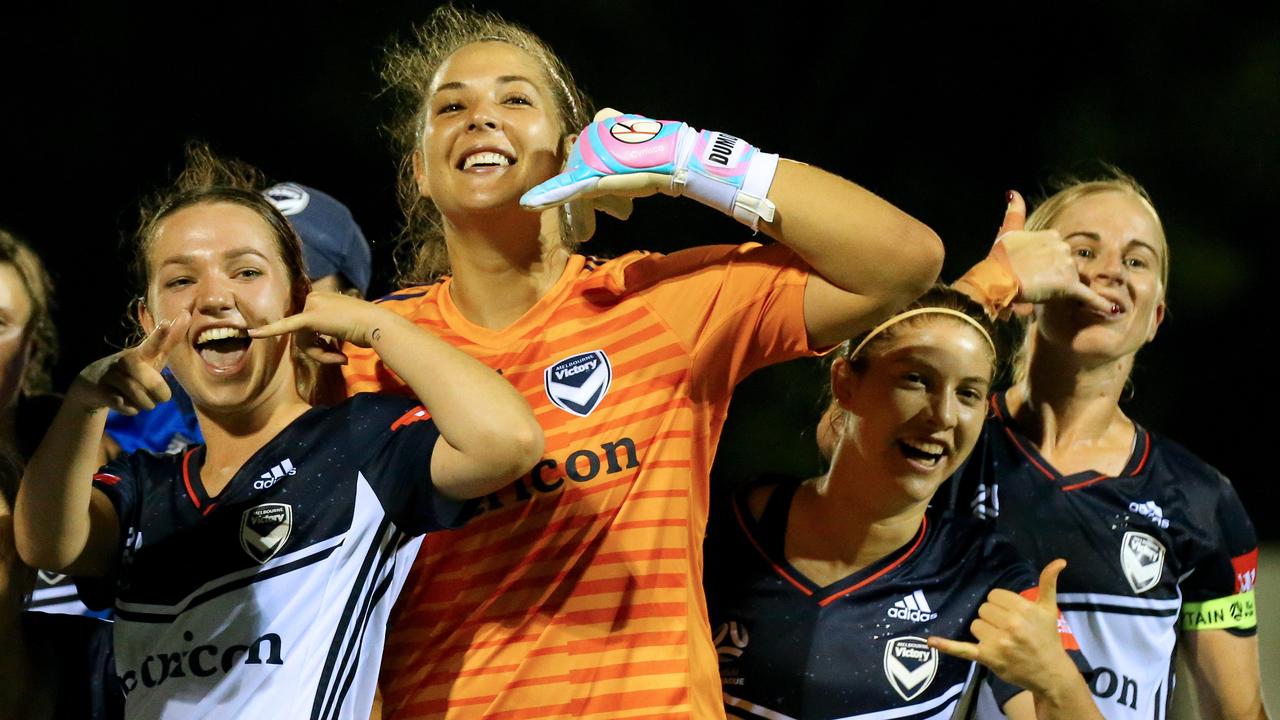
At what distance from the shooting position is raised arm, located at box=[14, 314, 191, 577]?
1.99 metres

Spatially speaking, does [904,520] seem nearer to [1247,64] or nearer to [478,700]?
Answer: [478,700]

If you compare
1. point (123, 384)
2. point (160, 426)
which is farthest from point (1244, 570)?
point (160, 426)

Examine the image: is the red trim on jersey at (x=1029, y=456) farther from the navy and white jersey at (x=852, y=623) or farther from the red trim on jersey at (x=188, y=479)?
the red trim on jersey at (x=188, y=479)

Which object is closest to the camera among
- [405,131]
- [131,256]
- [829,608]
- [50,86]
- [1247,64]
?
[829,608]

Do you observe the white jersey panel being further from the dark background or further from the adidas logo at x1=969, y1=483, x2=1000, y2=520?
the dark background

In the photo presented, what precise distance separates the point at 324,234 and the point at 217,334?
122 centimetres

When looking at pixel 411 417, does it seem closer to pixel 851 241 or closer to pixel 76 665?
pixel 851 241

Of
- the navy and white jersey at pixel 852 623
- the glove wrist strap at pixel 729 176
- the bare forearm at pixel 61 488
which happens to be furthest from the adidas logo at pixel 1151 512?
the bare forearm at pixel 61 488

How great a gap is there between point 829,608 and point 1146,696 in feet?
2.85

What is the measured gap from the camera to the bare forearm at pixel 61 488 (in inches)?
79.9

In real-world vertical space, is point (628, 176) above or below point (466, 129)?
below

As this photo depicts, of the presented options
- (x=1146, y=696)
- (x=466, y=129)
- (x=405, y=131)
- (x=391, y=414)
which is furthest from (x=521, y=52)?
(x=1146, y=696)

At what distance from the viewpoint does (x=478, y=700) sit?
2178mm

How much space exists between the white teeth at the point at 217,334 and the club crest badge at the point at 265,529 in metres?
0.27
